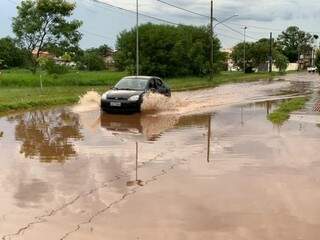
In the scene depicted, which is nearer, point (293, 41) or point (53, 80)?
point (53, 80)

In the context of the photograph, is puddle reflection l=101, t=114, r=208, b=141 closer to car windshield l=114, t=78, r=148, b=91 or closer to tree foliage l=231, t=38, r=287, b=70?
car windshield l=114, t=78, r=148, b=91

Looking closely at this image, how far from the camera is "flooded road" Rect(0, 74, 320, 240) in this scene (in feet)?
23.5

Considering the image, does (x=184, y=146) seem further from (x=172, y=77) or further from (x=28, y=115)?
(x=172, y=77)

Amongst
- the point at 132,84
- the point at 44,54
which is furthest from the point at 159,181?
the point at 44,54

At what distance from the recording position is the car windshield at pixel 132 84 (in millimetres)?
23469

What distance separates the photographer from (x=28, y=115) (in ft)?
71.7

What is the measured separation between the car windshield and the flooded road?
517cm

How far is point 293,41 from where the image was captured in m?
169

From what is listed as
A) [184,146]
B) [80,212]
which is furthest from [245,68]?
[80,212]

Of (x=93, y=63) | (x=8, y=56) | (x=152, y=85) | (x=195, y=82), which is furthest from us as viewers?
(x=93, y=63)

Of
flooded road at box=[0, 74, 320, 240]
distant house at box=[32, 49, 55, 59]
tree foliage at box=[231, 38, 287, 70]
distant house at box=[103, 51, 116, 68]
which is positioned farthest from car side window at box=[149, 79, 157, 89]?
tree foliage at box=[231, 38, 287, 70]

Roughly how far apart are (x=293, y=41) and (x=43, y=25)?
131019mm

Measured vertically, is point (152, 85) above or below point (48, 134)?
above

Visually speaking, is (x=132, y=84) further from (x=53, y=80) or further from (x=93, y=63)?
(x=93, y=63)
